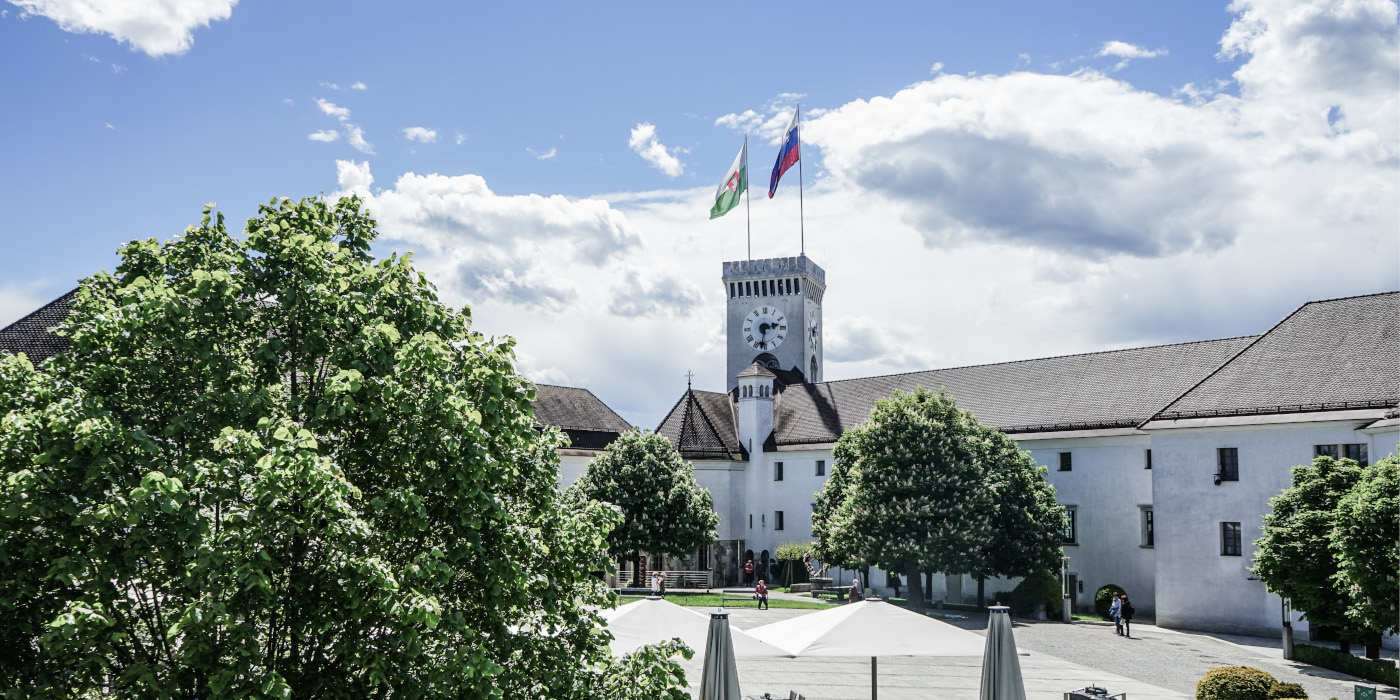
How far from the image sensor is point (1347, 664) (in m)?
31.3

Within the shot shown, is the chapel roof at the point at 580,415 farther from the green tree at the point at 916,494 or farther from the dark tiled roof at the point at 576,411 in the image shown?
the green tree at the point at 916,494

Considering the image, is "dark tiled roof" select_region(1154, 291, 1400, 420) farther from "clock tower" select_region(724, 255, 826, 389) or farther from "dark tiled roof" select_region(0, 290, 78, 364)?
"dark tiled roof" select_region(0, 290, 78, 364)

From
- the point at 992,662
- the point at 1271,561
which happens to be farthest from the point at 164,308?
the point at 1271,561

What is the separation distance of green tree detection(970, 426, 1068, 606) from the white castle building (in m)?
3.44

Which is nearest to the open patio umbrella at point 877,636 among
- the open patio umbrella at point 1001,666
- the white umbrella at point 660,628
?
the white umbrella at point 660,628

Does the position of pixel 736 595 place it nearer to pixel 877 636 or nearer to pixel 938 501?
pixel 938 501

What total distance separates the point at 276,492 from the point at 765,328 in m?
74.0

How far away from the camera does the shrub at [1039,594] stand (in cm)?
4750

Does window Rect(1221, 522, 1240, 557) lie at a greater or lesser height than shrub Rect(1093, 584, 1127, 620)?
greater

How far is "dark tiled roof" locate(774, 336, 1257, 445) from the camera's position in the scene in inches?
2018

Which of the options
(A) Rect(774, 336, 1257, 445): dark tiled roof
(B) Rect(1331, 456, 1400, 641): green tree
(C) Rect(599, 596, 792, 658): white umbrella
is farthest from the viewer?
(A) Rect(774, 336, 1257, 445): dark tiled roof

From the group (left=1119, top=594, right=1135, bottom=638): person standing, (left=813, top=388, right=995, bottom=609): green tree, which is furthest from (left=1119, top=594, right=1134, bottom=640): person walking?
(left=813, top=388, right=995, bottom=609): green tree

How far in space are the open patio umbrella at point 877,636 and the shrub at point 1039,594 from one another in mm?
30483

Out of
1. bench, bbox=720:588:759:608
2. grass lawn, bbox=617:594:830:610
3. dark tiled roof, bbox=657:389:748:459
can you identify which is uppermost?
dark tiled roof, bbox=657:389:748:459
